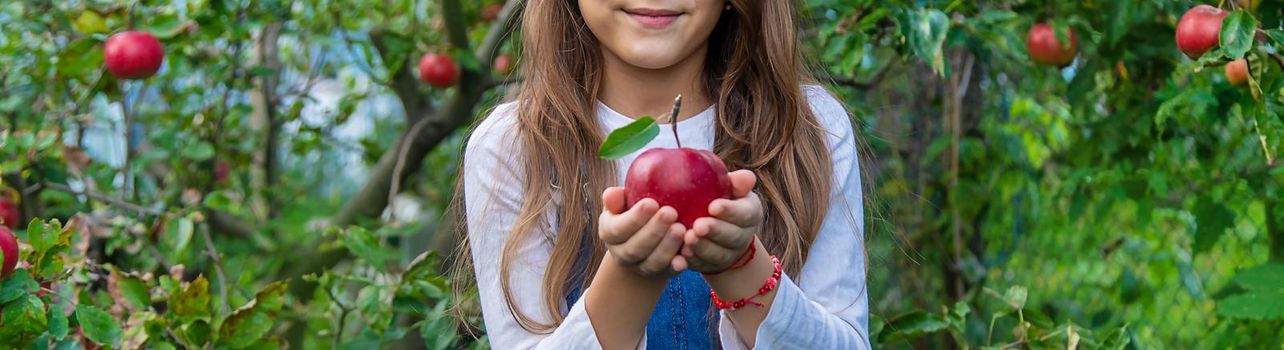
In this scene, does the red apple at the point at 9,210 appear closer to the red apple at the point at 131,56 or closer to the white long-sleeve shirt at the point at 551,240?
the red apple at the point at 131,56

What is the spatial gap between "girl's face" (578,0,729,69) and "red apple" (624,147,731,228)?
26cm

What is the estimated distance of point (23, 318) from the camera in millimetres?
1654

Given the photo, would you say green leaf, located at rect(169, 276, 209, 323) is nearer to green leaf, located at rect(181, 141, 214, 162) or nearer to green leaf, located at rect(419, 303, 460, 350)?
green leaf, located at rect(419, 303, 460, 350)

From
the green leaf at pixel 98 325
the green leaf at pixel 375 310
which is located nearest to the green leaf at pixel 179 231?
the green leaf at pixel 375 310

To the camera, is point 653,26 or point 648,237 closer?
point 648,237

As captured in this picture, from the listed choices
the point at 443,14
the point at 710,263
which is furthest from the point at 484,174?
the point at 443,14

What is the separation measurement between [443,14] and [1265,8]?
1.56 m

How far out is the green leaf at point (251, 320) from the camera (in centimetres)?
195

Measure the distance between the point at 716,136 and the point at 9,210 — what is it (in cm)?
154

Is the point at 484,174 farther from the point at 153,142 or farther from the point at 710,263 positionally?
the point at 153,142

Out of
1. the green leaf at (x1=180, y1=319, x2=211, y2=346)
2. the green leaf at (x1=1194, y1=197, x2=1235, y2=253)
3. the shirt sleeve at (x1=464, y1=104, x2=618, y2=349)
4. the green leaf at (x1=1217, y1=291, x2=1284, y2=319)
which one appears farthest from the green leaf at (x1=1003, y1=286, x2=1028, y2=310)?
the green leaf at (x1=180, y1=319, x2=211, y2=346)

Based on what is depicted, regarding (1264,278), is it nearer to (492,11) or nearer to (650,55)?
(650,55)

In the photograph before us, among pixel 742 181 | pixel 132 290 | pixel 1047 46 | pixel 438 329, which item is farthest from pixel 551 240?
pixel 1047 46

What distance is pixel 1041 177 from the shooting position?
10.3 feet
